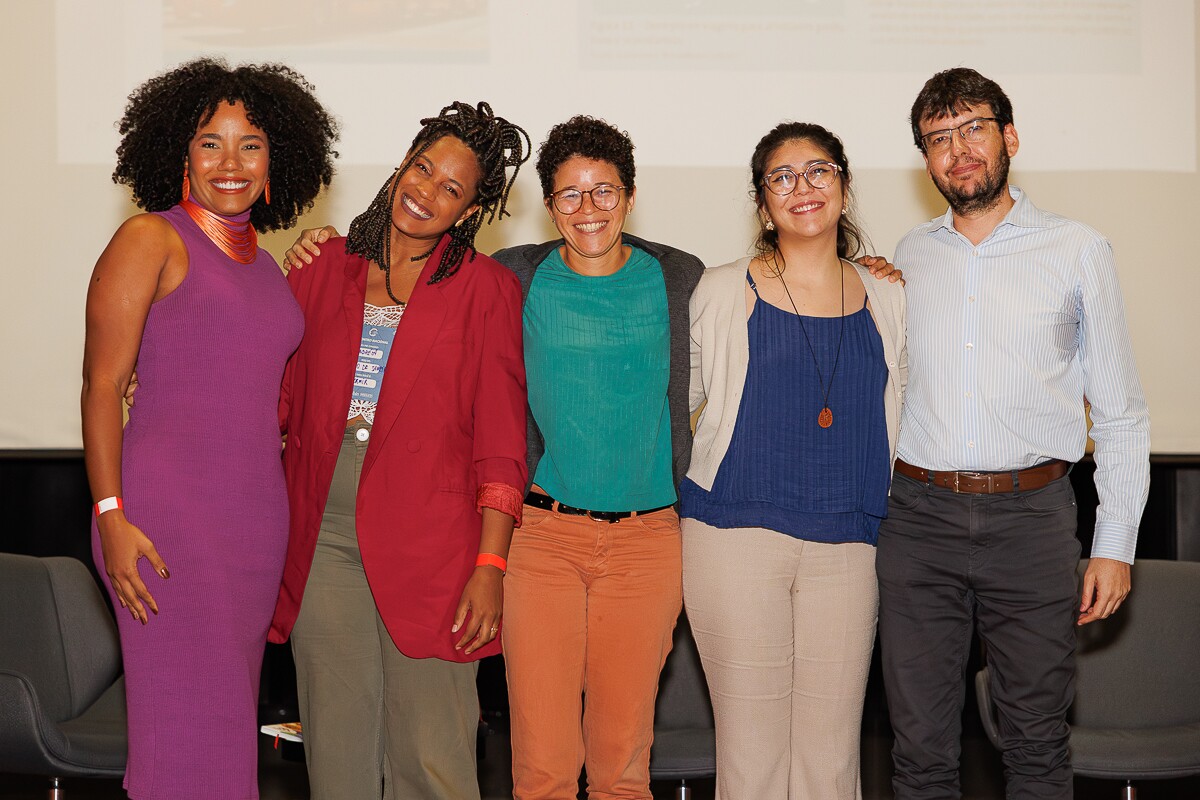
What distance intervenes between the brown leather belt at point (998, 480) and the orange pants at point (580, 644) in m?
0.71

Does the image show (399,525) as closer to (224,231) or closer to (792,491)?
(224,231)

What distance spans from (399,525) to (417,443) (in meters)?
0.18

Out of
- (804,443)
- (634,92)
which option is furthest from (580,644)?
(634,92)

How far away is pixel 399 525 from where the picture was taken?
2389 millimetres

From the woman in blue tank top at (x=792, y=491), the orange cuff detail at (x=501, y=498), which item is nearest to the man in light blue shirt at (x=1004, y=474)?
the woman in blue tank top at (x=792, y=491)

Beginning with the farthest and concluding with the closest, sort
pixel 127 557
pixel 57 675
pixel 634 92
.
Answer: pixel 634 92, pixel 57 675, pixel 127 557

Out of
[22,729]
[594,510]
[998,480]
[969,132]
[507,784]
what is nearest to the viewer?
[594,510]

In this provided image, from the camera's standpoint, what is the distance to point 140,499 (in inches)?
86.0

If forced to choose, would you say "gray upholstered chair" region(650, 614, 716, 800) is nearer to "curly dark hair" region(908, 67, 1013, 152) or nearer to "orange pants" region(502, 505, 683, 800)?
"orange pants" region(502, 505, 683, 800)

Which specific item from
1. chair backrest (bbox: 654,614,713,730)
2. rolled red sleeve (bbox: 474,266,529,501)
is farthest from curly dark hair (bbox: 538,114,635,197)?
chair backrest (bbox: 654,614,713,730)

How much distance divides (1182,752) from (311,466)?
8.36ft

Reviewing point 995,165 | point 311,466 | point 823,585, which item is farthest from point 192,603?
point 995,165

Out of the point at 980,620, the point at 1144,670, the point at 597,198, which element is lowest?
the point at 1144,670

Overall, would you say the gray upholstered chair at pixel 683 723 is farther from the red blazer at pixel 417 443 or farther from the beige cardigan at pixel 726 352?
the red blazer at pixel 417 443
